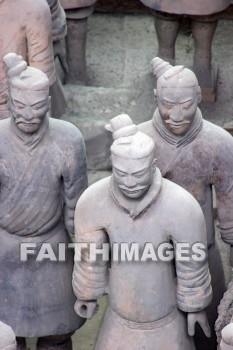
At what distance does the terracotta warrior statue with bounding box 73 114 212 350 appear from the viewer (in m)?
5.97

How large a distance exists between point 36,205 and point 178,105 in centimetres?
65

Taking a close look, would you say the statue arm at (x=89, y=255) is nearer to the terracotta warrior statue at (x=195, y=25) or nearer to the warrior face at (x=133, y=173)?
the warrior face at (x=133, y=173)

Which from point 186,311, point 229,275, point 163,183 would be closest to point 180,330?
point 186,311

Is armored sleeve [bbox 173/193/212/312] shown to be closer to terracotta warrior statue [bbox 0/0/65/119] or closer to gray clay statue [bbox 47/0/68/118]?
terracotta warrior statue [bbox 0/0/65/119]

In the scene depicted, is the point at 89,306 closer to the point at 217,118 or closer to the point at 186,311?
the point at 186,311

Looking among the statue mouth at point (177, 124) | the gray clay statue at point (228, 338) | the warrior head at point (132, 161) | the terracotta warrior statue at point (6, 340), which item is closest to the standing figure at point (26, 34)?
the statue mouth at point (177, 124)

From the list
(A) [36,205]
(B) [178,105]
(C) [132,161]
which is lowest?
(A) [36,205]

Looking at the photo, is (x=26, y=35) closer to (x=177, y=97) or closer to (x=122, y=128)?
(x=177, y=97)

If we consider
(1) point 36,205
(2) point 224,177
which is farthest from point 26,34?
(2) point 224,177

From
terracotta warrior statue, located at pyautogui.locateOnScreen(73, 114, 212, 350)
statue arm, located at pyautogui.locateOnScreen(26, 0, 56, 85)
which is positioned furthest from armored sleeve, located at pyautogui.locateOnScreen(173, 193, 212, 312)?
statue arm, located at pyautogui.locateOnScreen(26, 0, 56, 85)

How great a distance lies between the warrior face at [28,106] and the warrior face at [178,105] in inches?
17.0

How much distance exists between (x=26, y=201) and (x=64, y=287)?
0.43 meters

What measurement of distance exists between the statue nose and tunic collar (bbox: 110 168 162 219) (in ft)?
1.30

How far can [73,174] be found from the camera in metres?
6.45
